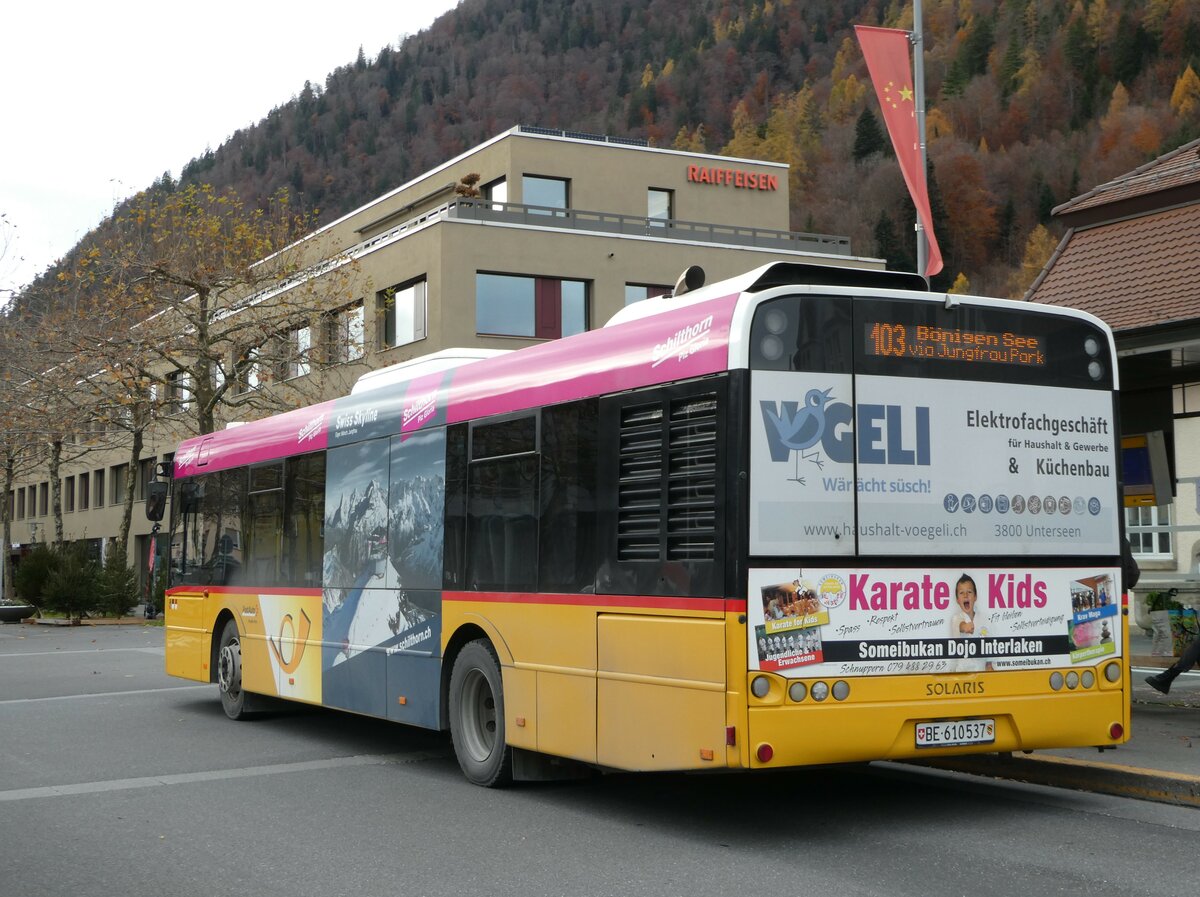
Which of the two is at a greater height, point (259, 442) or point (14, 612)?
point (259, 442)

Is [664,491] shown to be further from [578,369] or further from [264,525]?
[264,525]

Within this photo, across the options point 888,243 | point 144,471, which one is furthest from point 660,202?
point 888,243

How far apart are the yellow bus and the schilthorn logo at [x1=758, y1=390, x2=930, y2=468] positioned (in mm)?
13

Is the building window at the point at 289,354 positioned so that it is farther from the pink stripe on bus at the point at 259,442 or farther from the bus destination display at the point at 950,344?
the bus destination display at the point at 950,344

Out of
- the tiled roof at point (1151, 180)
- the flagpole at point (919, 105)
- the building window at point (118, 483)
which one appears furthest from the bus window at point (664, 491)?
the building window at point (118, 483)

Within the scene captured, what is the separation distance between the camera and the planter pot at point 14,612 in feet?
136

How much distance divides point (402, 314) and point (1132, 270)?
32668 mm

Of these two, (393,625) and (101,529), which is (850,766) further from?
(101,529)

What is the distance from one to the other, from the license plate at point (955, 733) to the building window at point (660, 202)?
148 ft

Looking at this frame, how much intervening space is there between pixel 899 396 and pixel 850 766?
3.44 metres

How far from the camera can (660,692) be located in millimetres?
7777

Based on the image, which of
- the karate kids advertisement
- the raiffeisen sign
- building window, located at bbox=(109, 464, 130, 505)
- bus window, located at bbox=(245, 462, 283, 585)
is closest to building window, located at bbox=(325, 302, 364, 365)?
the raiffeisen sign

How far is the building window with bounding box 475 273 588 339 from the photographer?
143 feet

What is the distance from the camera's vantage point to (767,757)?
7.25 metres
